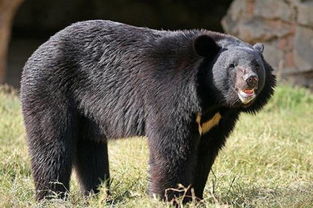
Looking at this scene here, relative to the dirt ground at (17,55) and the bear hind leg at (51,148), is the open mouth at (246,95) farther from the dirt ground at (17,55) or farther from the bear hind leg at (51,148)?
the dirt ground at (17,55)

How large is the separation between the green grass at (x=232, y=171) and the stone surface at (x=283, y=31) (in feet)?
10.8

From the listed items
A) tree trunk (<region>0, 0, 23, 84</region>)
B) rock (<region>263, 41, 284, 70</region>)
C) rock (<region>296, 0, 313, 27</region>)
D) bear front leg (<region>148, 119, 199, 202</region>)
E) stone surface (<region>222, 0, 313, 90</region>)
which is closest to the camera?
bear front leg (<region>148, 119, 199, 202</region>)

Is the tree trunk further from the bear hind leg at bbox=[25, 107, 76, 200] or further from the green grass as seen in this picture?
the bear hind leg at bbox=[25, 107, 76, 200]

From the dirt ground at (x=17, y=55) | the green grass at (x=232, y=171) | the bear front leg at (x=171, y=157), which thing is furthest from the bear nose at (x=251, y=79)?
the dirt ground at (x=17, y=55)

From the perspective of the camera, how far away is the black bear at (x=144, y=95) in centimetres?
502

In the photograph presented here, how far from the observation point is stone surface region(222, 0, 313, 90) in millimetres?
11750

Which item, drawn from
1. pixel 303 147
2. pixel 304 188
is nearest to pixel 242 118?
pixel 303 147

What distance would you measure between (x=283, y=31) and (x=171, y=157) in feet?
23.9

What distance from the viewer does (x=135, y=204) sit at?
5062mm

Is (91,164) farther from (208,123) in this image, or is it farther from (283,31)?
(283,31)

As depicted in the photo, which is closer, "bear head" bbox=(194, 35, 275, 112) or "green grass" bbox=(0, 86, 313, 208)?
"bear head" bbox=(194, 35, 275, 112)

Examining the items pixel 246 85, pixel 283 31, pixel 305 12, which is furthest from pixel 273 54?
pixel 246 85

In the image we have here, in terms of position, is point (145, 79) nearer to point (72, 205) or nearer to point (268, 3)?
point (72, 205)

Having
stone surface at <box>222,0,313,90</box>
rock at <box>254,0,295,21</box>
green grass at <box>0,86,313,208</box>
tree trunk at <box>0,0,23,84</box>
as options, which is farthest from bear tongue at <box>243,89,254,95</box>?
tree trunk at <box>0,0,23,84</box>
